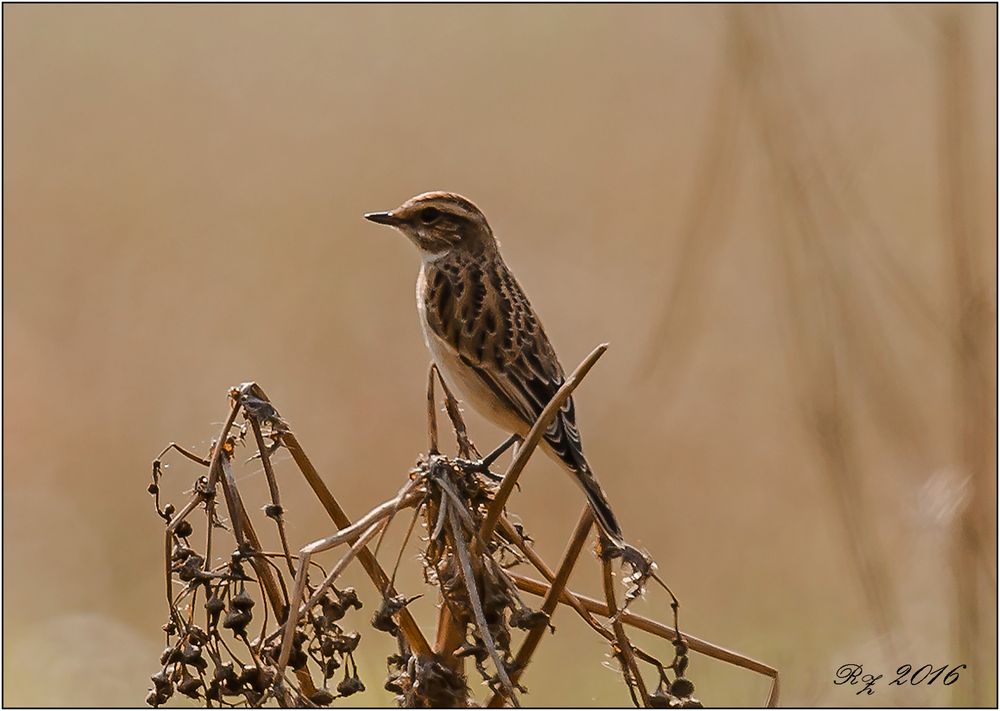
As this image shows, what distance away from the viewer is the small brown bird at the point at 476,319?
17.7 feet

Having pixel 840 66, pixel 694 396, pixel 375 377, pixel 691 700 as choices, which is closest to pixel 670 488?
pixel 694 396

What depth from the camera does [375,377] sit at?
26.7ft

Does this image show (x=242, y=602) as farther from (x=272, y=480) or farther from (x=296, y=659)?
(x=272, y=480)

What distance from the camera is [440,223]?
5.85 meters

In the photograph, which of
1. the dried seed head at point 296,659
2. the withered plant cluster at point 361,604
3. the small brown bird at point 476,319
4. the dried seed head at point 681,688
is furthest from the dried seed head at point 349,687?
the small brown bird at point 476,319

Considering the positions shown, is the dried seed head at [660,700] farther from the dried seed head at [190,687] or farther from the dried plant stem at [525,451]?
the dried seed head at [190,687]

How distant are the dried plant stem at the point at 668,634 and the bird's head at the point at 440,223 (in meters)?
2.84

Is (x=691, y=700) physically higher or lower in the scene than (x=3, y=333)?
lower

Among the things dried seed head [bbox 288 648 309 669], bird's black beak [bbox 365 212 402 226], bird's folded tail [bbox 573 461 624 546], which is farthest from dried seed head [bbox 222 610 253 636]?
bird's black beak [bbox 365 212 402 226]

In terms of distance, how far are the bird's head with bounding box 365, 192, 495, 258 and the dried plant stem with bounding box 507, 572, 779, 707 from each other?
9.33 ft

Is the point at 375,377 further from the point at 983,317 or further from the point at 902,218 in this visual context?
the point at 983,317

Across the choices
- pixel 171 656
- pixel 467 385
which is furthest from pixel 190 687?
pixel 467 385

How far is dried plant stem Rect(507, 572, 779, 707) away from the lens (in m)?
2.91

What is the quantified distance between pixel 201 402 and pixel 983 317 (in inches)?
222
